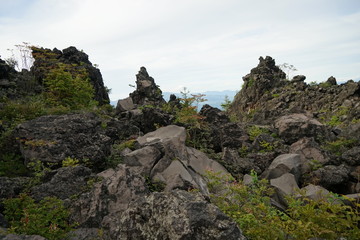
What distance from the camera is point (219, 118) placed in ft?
58.6

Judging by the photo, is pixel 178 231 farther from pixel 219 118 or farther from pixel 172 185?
pixel 219 118

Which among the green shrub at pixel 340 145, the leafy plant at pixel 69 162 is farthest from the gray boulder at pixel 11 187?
A: the green shrub at pixel 340 145

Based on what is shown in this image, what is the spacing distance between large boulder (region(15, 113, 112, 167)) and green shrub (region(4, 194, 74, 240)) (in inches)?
97.6

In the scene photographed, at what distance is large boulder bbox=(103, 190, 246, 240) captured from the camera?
3.60m

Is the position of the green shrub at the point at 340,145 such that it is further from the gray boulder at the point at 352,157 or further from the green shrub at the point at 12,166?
the green shrub at the point at 12,166

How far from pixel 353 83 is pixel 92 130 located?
28.3m

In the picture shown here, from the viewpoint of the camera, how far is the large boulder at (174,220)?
3.60 m

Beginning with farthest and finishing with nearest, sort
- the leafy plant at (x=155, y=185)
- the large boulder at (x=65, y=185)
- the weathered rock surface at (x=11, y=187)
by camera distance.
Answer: the leafy plant at (x=155, y=185)
the large boulder at (x=65, y=185)
the weathered rock surface at (x=11, y=187)

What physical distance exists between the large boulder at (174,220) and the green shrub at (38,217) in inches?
93.8

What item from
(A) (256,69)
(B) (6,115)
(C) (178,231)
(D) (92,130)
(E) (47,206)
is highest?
(A) (256,69)

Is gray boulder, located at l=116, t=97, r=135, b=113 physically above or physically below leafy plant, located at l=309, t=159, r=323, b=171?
above

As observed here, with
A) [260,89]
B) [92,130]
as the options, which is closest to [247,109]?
[260,89]

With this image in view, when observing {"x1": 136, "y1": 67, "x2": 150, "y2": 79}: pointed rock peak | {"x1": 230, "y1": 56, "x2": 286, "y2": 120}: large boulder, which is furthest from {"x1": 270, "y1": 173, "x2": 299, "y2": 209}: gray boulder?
{"x1": 230, "y1": 56, "x2": 286, "y2": 120}: large boulder

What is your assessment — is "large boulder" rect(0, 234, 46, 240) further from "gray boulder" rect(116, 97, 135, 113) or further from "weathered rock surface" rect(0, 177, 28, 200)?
"gray boulder" rect(116, 97, 135, 113)
